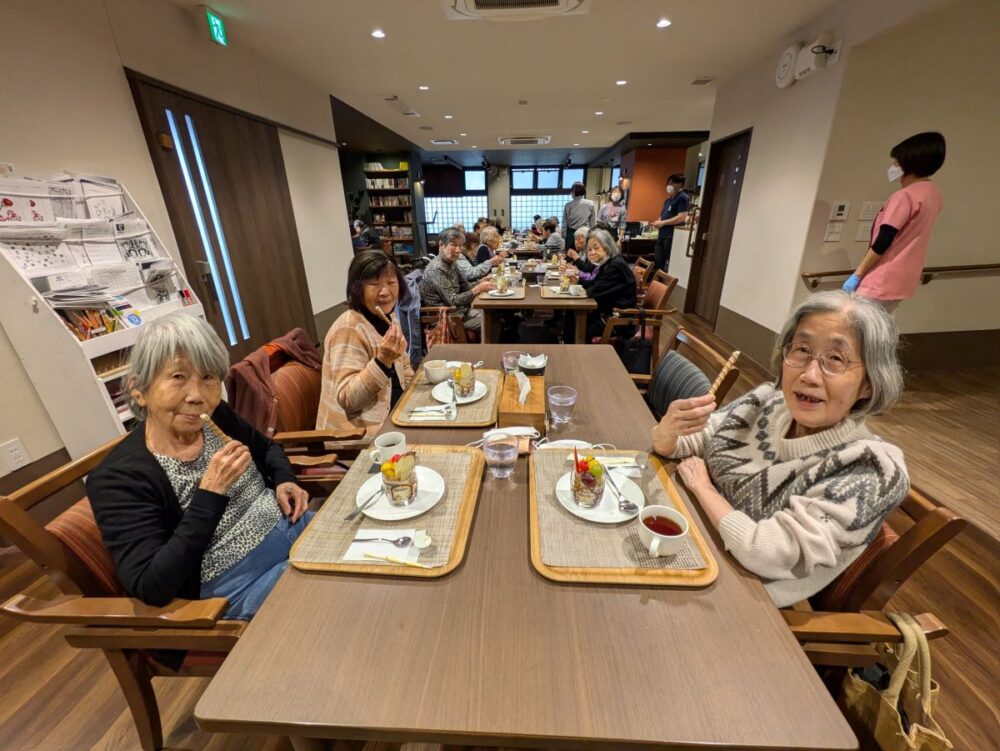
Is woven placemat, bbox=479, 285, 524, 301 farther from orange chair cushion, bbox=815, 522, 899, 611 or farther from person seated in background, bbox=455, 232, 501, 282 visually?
orange chair cushion, bbox=815, 522, 899, 611

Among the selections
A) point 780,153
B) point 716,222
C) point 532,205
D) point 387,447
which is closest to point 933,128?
point 780,153

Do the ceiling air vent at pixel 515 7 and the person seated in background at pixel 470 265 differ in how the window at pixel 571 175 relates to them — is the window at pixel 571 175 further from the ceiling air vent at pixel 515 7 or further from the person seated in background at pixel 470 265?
the ceiling air vent at pixel 515 7

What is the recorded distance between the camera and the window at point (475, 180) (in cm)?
1323

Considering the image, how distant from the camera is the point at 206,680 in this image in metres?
1.42

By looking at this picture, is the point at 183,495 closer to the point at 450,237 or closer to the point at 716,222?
the point at 450,237

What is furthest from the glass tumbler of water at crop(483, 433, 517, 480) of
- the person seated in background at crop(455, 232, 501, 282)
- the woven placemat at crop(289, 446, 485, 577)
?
the person seated in background at crop(455, 232, 501, 282)

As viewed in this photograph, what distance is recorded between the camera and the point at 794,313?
102cm

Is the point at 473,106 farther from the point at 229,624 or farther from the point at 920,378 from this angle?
the point at 229,624

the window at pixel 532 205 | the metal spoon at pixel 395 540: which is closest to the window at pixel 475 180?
the window at pixel 532 205

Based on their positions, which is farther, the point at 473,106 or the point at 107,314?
the point at 473,106

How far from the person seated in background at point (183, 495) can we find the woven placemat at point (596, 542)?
2.44 ft

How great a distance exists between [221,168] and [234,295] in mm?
990

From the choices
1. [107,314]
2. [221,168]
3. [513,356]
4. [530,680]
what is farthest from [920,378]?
[221,168]

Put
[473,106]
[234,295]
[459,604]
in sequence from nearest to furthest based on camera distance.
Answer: [459,604] < [234,295] < [473,106]
